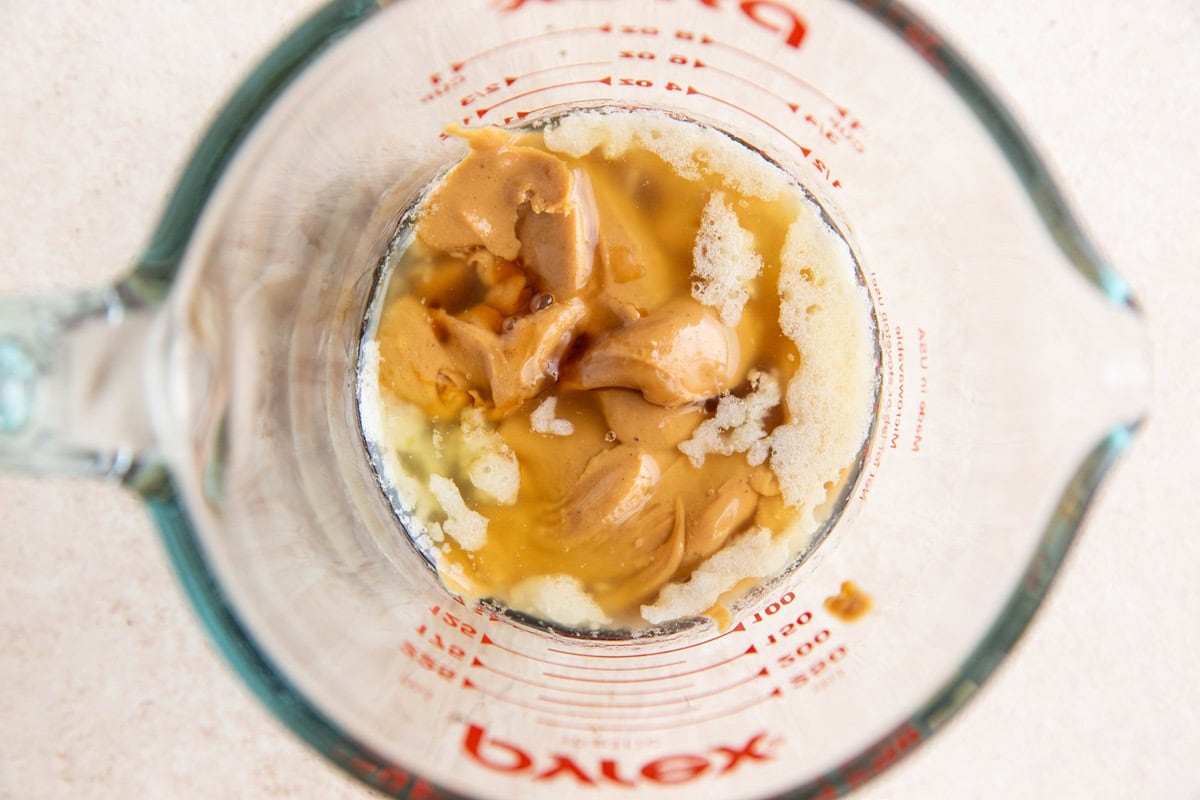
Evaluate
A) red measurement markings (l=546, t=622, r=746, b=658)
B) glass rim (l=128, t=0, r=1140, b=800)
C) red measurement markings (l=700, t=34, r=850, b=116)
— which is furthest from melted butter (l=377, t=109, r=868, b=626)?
glass rim (l=128, t=0, r=1140, b=800)

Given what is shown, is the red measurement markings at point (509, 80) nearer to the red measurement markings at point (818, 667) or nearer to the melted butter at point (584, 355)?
the melted butter at point (584, 355)

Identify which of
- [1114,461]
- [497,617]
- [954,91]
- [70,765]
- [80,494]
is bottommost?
[70,765]

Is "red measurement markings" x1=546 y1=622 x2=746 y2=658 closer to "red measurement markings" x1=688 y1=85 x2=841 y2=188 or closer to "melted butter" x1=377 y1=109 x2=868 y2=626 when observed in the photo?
"melted butter" x1=377 y1=109 x2=868 y2=626

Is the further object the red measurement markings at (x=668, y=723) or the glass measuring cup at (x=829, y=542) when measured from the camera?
the red measurement markings at (x=668, y=723)

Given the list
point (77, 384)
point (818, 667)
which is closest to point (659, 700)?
point (818, 667)

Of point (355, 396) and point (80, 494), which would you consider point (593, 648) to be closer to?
point (355, 396)

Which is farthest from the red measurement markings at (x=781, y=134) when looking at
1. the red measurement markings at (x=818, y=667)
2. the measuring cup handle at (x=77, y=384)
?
the measuring cup handle at (x=77, y=384)

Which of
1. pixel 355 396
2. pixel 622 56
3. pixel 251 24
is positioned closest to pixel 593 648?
pixel 355 396
